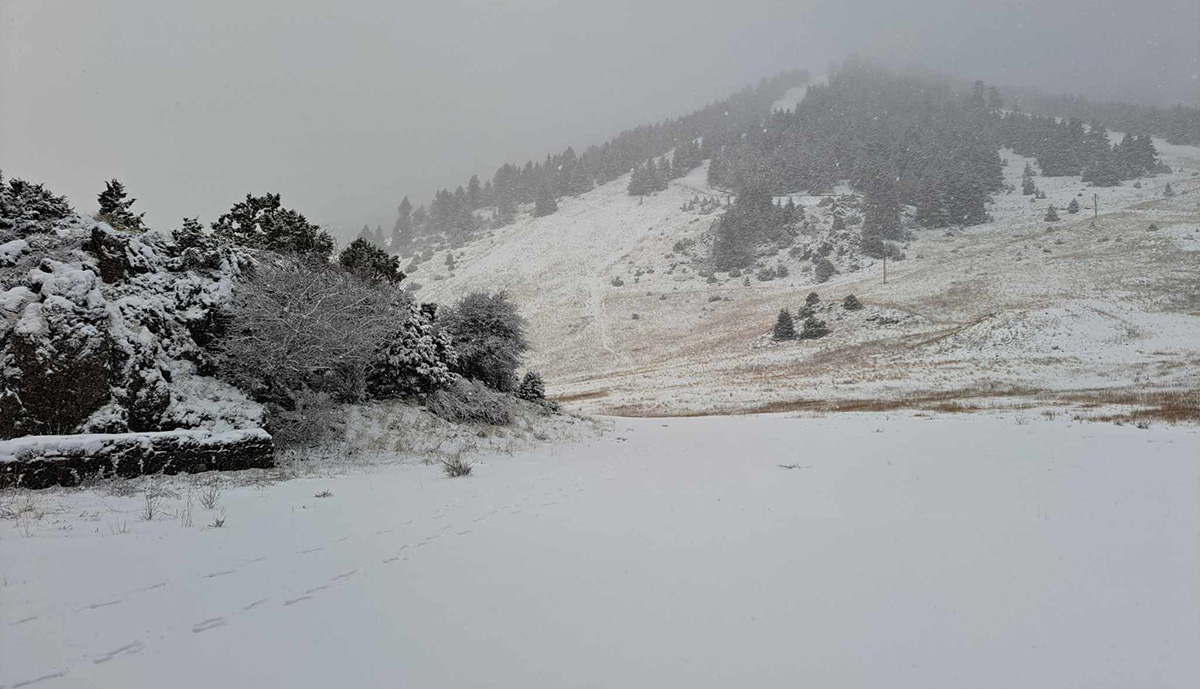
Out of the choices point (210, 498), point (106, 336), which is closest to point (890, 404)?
point (210, 498)

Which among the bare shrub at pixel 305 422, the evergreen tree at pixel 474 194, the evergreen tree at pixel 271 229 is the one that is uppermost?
the evergreen tree at pixel 474 194

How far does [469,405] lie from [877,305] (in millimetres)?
47252

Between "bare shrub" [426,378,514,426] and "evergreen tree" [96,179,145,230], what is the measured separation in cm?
941

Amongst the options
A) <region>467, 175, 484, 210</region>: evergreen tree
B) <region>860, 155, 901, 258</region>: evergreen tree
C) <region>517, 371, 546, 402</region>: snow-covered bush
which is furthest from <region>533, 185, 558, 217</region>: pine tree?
<region>517, 371, 546, 402</region>: snow-covered bush

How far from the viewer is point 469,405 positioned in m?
15.1

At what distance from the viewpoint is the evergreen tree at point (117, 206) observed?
13.5 m

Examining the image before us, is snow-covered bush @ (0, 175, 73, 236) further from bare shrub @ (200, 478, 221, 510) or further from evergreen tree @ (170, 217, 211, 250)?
bare shrub @ (200, 478, 221, 510)

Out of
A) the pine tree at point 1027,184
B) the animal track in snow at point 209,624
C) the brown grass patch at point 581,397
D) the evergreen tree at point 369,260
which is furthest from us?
the pine tree at point 1027,184

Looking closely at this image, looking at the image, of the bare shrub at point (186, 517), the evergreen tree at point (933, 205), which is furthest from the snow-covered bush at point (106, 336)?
the evergreen tree at point (933, 205)

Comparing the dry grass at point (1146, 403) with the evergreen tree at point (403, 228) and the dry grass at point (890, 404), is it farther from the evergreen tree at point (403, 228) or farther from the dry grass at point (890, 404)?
the evergreen tree at point (403, 228)

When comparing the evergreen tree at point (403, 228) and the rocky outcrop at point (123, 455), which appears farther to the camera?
the evergreen tree at point (403, 228)

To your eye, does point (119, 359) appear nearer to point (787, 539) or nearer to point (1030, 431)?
point (787, 539)

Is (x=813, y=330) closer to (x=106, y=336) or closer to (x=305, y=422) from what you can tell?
(x=305, y=422)

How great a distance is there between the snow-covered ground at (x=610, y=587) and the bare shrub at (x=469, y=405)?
6.87 m
